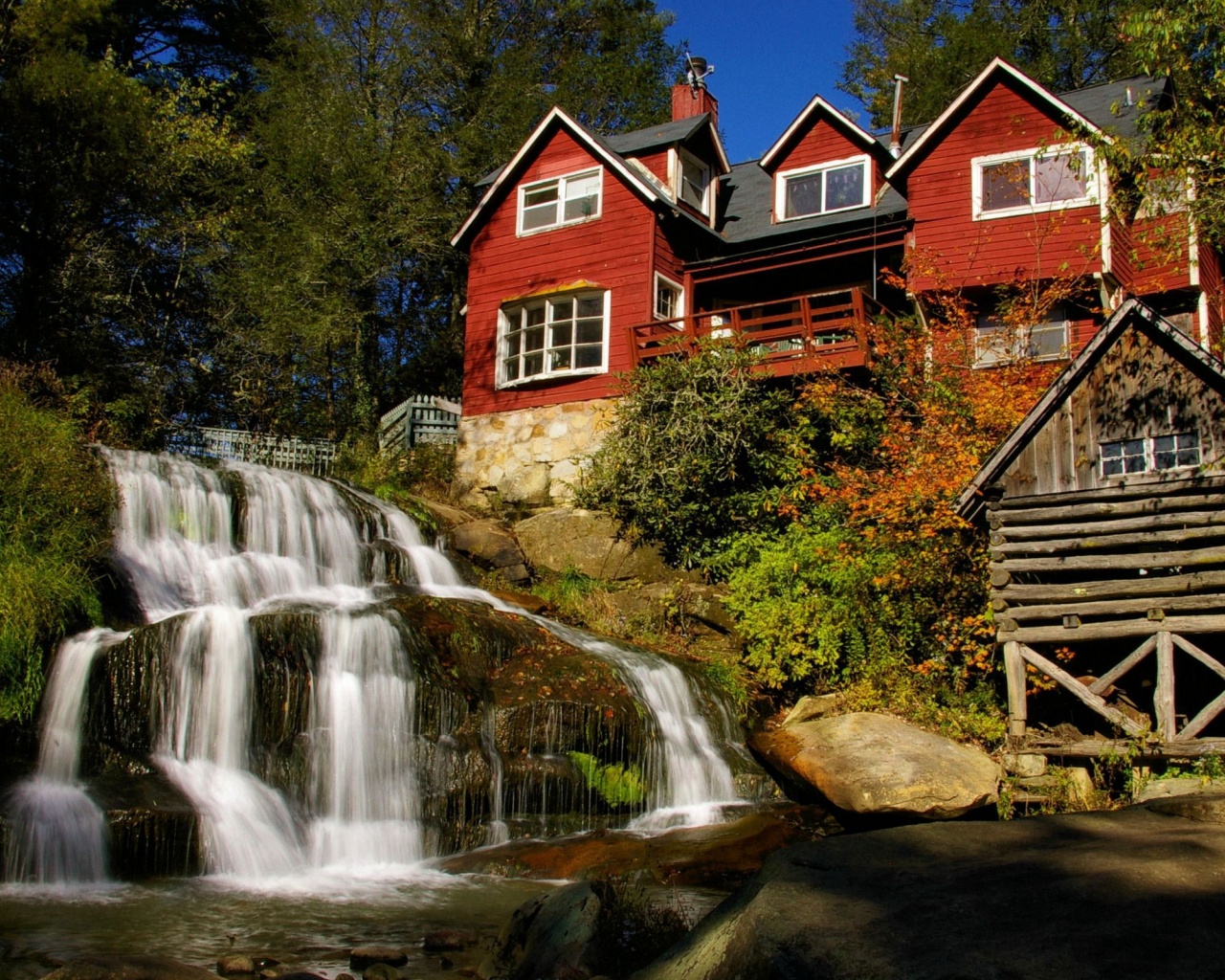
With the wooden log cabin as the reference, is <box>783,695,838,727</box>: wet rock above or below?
below

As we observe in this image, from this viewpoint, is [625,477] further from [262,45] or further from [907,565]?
[262,45]

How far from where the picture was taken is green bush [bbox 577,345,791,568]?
20469mm

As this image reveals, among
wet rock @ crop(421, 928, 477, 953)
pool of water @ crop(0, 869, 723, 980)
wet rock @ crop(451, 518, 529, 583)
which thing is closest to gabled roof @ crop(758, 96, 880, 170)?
wet rock @ crop(451, 518, 529, 583)

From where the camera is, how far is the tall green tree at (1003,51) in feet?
118

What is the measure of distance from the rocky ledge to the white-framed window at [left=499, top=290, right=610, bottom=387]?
19615 millimetres

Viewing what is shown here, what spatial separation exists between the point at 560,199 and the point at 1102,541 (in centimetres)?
1742

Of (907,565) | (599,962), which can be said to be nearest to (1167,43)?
(907,565)

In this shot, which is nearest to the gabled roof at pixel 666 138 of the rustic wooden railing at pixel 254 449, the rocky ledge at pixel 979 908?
the rustic wooden railing at pixel 254 449

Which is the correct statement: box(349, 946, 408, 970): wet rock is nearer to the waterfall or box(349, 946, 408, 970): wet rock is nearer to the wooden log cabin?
the waterfall

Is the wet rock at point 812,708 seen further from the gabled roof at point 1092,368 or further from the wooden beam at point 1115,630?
the gabled roof at point 1092,368

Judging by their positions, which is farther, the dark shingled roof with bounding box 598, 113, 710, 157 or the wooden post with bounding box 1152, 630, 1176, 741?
the dark shingled roof with bounding box 598, 113, 710, 157

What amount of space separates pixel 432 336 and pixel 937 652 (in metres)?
21.6

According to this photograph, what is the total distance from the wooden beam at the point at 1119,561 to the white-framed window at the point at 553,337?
41.8ft

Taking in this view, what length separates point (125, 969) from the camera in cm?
588
